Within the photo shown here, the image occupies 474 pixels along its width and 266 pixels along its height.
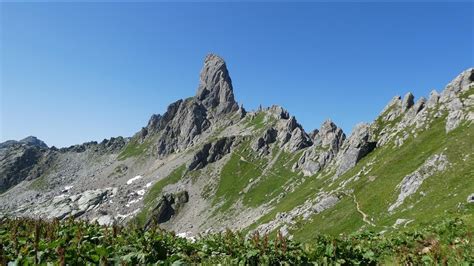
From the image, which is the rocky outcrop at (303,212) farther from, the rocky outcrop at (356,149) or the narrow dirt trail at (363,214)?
the rocky outcrop at (356,149)

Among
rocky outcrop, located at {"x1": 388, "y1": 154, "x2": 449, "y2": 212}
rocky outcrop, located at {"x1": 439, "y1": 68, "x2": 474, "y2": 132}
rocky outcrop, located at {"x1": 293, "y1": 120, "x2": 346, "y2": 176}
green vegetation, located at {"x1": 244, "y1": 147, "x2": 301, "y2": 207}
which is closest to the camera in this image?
rocky outcrop, located at {"x1": 388, "y1": 154, "x2": 449, "y2": 212}

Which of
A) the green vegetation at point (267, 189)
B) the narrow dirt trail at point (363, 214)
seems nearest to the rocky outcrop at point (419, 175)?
the narrow dirt trail at point (363, 214)

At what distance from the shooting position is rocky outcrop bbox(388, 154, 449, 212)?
80250 mm

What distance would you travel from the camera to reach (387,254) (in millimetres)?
21156

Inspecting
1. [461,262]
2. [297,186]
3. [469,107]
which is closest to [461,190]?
[469,107]

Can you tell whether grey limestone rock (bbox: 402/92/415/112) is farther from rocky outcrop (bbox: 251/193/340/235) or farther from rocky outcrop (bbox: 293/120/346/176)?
rocky outcrop (bbox: 251/193/340/235)

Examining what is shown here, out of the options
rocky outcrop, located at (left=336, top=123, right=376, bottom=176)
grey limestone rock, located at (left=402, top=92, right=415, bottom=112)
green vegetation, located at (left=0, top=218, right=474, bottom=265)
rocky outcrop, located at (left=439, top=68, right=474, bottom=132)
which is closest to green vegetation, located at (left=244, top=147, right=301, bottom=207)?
rocky outcrop, located at (left=336, top=123, right=376, bottom=176)

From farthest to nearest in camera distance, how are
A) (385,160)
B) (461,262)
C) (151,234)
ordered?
1. (385,160)
2. (461,262)
3. (151,234)

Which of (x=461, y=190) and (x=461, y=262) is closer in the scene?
(x=461, y=262)

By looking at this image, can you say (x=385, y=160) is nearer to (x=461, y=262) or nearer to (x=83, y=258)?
(x=461, y=262)

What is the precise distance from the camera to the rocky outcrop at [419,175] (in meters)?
80.2

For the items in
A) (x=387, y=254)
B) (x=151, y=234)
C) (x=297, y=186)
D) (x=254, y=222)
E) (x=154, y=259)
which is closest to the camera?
(x=154, y=259)

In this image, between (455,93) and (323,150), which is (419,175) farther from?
(323,150)

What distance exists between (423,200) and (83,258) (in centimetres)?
7248
